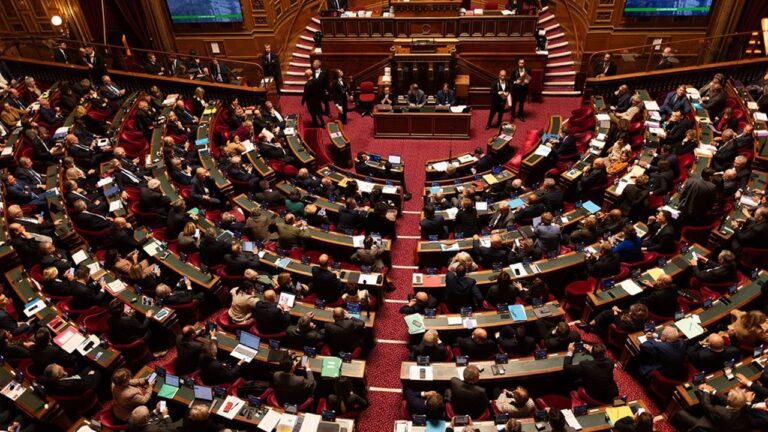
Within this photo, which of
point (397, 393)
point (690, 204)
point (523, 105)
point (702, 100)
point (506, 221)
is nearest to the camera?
point (397, 393)

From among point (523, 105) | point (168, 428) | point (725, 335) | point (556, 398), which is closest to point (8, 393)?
point (168, 428)

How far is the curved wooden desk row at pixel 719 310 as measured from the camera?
689cm

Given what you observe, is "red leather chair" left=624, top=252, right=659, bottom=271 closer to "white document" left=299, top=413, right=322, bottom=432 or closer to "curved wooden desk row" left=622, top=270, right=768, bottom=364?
"curved wooden desk row" left=622, top=270, right=768, bottom=364

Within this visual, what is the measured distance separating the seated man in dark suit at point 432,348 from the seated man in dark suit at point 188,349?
3016mm

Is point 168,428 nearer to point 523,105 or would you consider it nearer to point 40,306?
point 40,306

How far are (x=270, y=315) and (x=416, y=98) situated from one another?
855 centimetres

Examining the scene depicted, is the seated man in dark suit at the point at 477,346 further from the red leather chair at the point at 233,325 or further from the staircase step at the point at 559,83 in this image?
the staircase step at the point at 559,83

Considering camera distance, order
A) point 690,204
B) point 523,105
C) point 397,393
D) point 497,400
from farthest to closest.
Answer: point 523,105, point 690,204, point 397,393, point 497,400

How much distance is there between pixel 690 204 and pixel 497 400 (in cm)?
488

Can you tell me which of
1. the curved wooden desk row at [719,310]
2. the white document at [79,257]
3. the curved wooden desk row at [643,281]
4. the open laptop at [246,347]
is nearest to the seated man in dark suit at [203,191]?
the white document at [79,257]

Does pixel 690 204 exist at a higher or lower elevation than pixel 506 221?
higher

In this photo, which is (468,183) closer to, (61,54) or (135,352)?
(135,352)

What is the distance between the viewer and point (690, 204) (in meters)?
8.39

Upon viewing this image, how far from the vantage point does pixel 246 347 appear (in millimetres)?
7129
